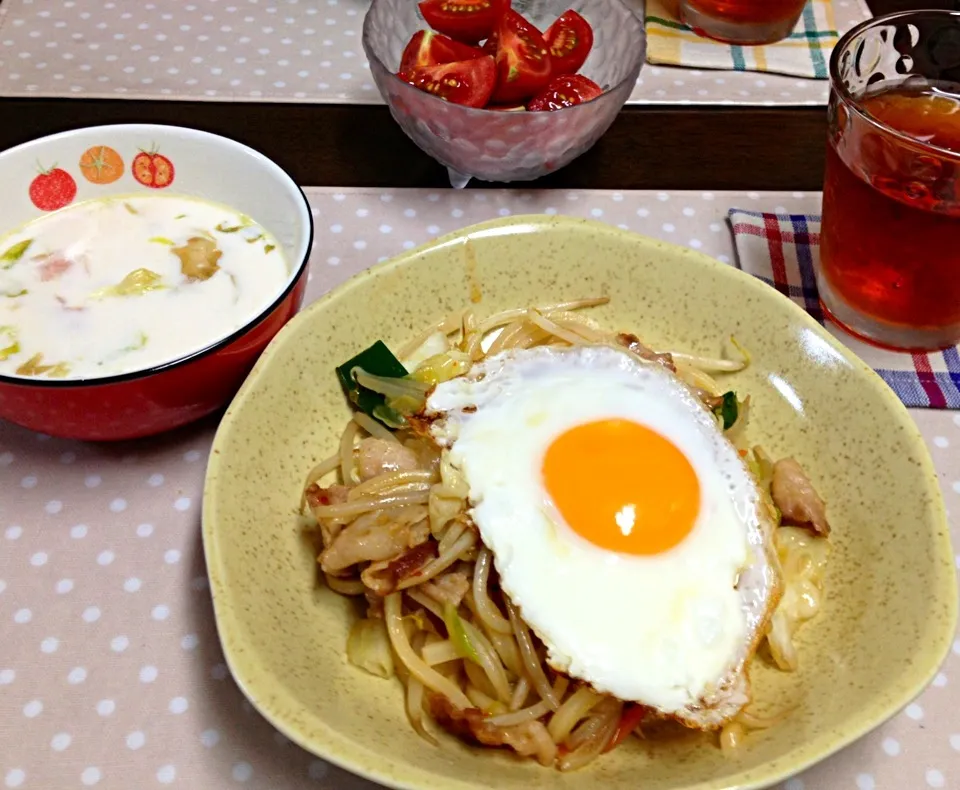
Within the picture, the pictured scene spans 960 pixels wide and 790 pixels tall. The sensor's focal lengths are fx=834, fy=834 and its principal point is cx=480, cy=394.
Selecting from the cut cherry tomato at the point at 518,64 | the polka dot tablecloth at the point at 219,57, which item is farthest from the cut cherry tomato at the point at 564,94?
the polka dot tablecloth at the point at 219,57

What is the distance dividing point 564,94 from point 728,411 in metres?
1.19

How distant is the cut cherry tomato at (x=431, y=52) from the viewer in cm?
267

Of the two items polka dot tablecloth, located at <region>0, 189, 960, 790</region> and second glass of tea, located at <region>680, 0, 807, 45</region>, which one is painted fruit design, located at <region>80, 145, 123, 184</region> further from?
second glass of tea, located at <region>680, 0, 807, 45</region>

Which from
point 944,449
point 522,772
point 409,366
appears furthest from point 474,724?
point 944,449

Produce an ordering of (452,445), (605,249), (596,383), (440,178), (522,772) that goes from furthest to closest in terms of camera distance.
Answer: (440,178)
(605,249)
(596,383)
(452,445)
(522,772)

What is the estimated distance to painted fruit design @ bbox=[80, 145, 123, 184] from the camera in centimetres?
224

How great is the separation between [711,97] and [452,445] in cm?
202

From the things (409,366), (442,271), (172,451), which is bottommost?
(172,451)

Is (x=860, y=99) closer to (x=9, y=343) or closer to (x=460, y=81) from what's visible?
(x=460, y=81)

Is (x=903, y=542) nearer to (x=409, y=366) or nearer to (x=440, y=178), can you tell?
(x=409, y=366)

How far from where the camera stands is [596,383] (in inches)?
74.4

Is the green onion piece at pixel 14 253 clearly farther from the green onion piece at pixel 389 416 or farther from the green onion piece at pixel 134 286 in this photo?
the green onion piece at pixel 389 416

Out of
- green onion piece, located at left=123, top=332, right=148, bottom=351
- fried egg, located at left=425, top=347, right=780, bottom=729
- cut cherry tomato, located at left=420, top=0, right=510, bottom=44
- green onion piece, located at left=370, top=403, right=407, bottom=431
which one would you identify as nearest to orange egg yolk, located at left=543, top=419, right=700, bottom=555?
fried egg, located at left=425, top=347, right=780, bottom=729

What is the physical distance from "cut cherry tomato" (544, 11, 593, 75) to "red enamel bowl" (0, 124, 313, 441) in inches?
43.8
